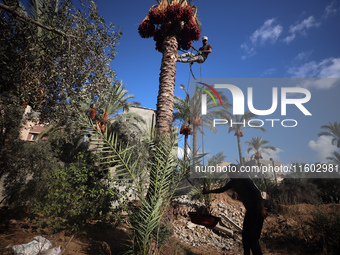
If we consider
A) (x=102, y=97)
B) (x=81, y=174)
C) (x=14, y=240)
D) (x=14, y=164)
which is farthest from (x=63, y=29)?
(x=14, y=240)

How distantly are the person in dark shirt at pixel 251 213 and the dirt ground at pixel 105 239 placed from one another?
1.64 m

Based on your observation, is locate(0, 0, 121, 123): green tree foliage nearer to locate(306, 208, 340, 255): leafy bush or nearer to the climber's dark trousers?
the climber's dark trousers

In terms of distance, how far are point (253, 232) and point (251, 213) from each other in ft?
1.26

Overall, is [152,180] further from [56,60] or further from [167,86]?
[56,60]

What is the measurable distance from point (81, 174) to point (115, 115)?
→ 15293mm

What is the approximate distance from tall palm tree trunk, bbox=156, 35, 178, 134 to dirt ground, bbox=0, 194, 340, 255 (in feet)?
9.51

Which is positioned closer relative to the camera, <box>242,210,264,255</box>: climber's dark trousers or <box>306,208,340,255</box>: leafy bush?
<box>242,210,264,255</box>: climber's dark trousers

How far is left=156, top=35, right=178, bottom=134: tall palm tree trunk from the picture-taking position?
5188 mm

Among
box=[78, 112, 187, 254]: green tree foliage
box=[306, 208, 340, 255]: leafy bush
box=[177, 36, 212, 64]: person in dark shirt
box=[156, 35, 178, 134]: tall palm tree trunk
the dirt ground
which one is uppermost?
box=[177, 36, 212, 64]: person in dark shirt

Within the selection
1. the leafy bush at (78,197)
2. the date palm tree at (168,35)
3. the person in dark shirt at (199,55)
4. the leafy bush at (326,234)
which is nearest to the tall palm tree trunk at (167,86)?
the date palm tree at (168,35)

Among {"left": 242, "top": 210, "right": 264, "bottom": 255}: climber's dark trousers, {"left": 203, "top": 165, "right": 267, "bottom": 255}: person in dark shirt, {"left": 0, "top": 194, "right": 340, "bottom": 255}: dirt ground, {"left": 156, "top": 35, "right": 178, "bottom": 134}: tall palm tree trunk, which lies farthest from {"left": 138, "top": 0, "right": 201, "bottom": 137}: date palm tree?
{"left": 0, "top": 194, "right": 340, "bottom": 255}: dirt ground

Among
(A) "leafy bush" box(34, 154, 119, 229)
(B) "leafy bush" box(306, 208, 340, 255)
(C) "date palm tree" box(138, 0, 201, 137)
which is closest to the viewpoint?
(B) "leafy bush" box(306, 208, 340, 255)

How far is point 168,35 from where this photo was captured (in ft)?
20.7

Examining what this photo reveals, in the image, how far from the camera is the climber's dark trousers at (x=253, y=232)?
399 cm
